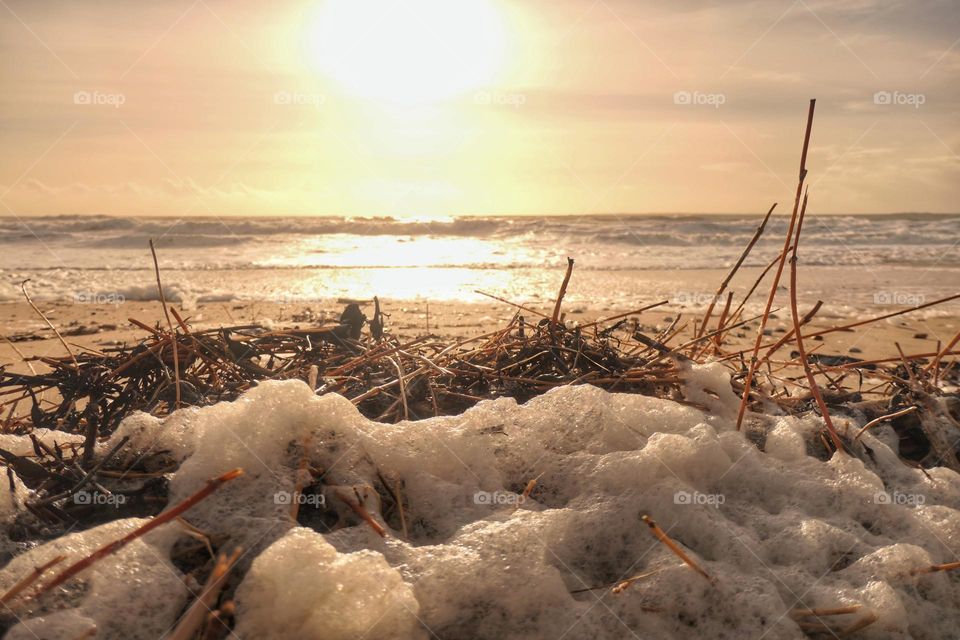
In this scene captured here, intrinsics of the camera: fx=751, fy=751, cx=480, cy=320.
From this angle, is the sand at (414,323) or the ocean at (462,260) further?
the ocean at (462,260)

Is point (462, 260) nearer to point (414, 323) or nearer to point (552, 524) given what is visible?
point (414, 323)

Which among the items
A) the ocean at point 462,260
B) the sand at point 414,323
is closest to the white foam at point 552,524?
the sand at point 414,323

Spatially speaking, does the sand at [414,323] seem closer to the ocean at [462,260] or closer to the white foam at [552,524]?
the ocean at [462,260]

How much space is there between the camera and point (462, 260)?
14727mm

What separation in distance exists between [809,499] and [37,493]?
2.12 meters

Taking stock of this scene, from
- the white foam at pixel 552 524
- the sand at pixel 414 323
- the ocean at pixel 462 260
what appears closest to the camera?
the white foam at pixel 552 524

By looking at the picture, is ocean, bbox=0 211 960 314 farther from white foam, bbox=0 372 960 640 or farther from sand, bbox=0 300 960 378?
white foam, bbox=0 372 960 640

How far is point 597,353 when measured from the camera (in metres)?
2.79

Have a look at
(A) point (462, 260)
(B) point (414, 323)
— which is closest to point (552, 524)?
(B) point (414, 323)

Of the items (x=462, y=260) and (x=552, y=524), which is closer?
(x=552, y=524)

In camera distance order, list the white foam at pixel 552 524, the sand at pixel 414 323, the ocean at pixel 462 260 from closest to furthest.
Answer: the white foam at pixel 552 524
the sand at pixel 414 323
the ocean at pixel 462 260

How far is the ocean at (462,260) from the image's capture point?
984 cm

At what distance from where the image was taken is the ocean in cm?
984

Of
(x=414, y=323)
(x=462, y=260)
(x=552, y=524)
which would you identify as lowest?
(x=414, y=323)
